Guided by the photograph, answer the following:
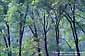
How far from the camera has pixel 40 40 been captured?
18.2 m

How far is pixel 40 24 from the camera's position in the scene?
1855 cm

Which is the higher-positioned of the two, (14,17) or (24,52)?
(14,17)

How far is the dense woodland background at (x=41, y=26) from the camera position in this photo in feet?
53.0

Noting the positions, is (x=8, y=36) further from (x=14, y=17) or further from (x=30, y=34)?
(x=14, y=17)

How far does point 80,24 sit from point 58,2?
2953 millimetres

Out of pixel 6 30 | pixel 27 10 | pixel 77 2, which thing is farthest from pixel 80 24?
pixel 6 30

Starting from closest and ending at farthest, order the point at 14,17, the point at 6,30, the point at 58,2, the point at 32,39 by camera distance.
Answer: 1. the point at 58,2
2. the point at 14,17
3. the point at 32,39
4. the point at 6,30

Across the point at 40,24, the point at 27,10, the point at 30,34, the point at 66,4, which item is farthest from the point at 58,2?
the point at 30,34

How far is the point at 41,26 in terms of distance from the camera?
18.7 metres

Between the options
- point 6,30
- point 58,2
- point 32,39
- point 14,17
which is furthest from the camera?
point 6,30

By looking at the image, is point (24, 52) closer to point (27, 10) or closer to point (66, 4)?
point (27, 10)

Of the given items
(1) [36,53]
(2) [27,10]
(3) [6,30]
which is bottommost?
(1) [36,53]

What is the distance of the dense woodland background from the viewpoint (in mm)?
16141

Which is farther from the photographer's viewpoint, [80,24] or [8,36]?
[8,36]
